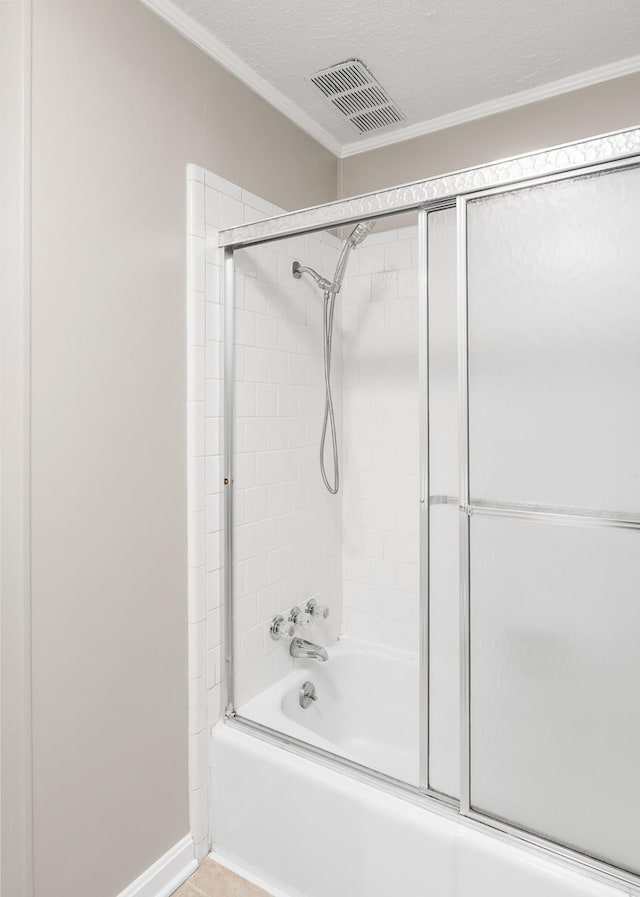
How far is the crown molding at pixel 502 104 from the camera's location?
6.23 ft

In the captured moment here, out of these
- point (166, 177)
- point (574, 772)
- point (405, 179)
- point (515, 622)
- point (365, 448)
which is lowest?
point (574, 772)

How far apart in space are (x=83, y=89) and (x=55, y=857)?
6.25 feet

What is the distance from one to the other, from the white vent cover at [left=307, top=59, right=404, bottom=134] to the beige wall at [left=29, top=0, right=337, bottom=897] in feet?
1.47

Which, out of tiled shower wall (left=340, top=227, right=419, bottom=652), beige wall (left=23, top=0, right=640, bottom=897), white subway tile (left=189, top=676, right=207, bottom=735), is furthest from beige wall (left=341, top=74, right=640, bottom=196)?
white subway tile (left=189, top=676, right=207, bottom=735)

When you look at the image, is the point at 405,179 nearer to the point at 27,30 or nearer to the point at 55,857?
the point at 27,30

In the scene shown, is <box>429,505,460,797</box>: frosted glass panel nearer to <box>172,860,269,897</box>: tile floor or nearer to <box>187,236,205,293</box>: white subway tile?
<box>172,860,269,897</box>: tile floor

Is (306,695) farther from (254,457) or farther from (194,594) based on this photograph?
(254,457)

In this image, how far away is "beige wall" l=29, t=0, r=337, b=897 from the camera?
4.30ft

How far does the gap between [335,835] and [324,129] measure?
8.33 ft

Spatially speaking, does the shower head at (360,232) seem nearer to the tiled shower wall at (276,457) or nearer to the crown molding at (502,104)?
the tiled shower wall at (276,457)

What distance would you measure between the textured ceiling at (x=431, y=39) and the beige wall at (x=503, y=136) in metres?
0.09

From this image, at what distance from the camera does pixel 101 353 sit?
143 centimetres

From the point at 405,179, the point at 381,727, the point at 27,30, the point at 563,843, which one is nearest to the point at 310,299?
the point at 405,179

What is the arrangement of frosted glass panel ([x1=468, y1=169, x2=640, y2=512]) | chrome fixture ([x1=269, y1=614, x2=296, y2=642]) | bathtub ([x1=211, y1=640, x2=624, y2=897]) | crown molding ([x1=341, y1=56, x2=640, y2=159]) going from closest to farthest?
1. frosted glass panel ([x1=468, y1=169, x2=640, y2=512])
2. bathtub ([x1=211, y1=640, x2=624, y2=897])
3. crown molding ([x1=341, y1=56, x2=640, y2=159])
4. chrome fixture ([x1=269, y1=614, x2=296, y2=642])
